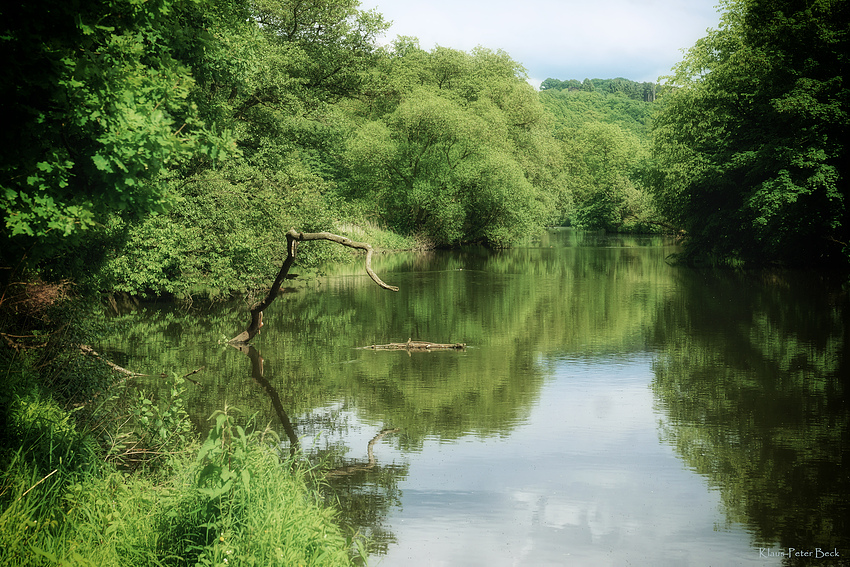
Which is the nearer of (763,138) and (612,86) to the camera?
(763,138)

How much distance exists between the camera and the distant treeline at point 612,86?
160500mm

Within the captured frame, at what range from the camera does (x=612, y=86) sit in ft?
541

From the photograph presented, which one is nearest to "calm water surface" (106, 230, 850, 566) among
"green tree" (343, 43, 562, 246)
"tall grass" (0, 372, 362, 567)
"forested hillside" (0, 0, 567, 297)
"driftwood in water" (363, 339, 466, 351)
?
"driftwood in water" (363, 339, 466, 351)

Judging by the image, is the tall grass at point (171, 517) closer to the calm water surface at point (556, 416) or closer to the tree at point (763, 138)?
the calm water surface at point (556, 416)

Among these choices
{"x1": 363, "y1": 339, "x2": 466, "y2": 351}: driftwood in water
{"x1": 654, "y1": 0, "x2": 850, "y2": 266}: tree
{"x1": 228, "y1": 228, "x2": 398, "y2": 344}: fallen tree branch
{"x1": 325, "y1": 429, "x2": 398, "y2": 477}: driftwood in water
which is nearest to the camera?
{"x1": 325, "y1": 429, "x2": 398, "y2": 477}: driftwood in water

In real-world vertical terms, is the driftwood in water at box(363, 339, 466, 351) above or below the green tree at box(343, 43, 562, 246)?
below

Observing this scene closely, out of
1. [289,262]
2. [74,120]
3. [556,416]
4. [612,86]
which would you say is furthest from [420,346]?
[612,86]

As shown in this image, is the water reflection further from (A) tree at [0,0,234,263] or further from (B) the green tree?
(B) the green tree

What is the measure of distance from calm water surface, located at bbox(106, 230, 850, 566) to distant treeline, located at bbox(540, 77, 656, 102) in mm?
143026

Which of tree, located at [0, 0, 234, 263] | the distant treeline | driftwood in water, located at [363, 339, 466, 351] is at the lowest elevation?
driftwood in water, located at [363, 339, 466, 351]

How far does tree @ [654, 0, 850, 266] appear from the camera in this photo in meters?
31.1

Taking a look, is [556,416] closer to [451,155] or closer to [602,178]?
[451,155]

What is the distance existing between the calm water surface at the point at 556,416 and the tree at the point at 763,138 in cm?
881

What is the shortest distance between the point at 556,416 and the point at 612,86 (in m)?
163
